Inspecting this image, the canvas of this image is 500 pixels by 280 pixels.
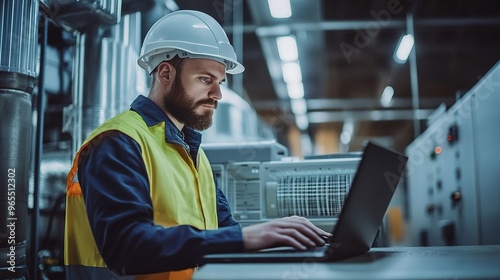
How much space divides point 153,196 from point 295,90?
5458 mm

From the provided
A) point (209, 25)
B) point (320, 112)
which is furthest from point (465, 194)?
point (320, 112)

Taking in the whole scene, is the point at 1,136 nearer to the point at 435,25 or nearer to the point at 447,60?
the point at 435,25

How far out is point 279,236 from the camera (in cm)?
106

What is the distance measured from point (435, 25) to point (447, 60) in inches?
103

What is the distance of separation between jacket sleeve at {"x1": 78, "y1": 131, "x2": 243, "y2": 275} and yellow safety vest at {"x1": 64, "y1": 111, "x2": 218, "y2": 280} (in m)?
0.07

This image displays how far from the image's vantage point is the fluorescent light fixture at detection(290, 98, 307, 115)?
7542 mm

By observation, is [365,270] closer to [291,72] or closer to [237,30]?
[237,30]

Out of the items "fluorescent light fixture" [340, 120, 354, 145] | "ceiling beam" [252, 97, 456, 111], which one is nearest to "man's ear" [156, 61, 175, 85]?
"ceiling beam" [252, 97, 456, 111]

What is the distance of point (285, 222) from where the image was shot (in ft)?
3.63

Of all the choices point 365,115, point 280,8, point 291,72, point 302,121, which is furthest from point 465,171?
point 365,115

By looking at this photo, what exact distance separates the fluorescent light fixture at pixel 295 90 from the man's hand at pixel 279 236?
5.27 metres

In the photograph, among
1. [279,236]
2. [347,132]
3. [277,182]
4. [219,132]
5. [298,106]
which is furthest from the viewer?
[347,132]

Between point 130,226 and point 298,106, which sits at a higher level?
point 298,106

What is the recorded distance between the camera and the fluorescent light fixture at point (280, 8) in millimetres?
3835
